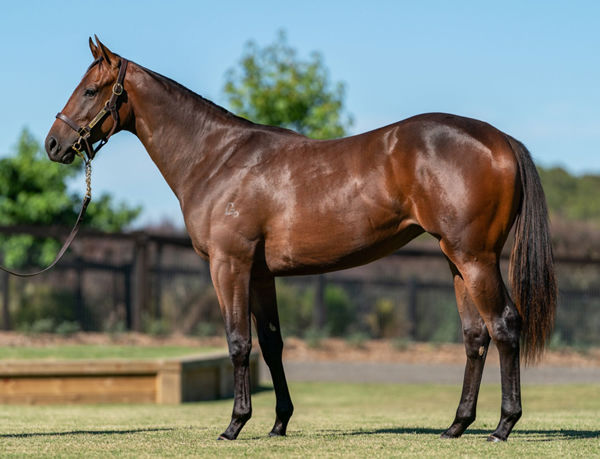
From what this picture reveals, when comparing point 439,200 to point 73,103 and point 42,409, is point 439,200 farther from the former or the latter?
point 42,409

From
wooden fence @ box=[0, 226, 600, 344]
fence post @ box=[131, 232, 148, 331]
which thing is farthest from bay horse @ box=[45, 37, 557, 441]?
fence post @ box=[131, 232, 148, 331]

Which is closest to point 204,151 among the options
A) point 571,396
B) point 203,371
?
point 203,371

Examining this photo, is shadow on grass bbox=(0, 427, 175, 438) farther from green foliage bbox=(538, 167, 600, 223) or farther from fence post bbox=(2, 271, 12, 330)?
green foliage bbox=(538, 167, 600, 223)

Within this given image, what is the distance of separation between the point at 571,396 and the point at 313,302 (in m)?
8.44

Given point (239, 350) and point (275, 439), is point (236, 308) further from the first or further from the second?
point (275, 439)

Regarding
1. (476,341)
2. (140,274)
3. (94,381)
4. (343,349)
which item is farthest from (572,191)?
(476,341)

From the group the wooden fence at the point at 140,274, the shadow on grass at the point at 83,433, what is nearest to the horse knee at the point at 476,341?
the shadow on grass at the point at 83,433

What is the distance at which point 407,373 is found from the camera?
14891 mm

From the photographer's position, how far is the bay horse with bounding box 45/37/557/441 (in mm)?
5680

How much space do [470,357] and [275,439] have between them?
1458 millimetres

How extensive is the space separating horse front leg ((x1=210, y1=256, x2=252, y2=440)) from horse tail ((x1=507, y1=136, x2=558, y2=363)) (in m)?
1.82

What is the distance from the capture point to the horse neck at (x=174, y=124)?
255 inches

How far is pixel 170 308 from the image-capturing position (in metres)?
18.8

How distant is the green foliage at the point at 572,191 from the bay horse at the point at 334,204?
1601 inches
